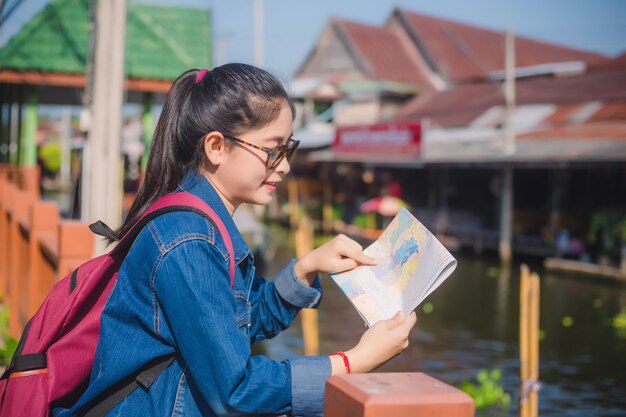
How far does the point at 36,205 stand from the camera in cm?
473

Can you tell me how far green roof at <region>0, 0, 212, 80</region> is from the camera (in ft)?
31.3

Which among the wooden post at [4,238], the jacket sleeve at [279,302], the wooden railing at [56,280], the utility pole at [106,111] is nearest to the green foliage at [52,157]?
the wooden railing at [56,280]

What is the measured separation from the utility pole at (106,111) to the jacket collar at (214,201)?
3.53 metres

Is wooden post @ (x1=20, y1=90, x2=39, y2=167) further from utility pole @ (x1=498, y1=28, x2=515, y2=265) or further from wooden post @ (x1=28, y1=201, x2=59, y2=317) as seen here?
utility pole @ (x1=498, y1=28, x2=515, y2=265)

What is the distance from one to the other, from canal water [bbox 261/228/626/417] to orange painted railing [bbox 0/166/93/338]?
9.99 feet

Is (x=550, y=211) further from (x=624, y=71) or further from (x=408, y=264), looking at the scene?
(x=408, y=264)

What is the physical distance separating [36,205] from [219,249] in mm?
3562

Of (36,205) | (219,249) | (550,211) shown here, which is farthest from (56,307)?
(550,211)

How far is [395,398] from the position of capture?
3.70 ft

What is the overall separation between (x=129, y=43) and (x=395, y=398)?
370 inches

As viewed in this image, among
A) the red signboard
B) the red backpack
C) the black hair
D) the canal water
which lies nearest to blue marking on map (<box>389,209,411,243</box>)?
the black hair

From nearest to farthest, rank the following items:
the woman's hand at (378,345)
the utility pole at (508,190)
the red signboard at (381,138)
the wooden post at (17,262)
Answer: the woman's hand at (378,345) → the wooden post at (17,262) → the utility pole at (508,190) → the red signboard at (381,138)

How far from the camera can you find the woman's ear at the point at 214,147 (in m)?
1.66

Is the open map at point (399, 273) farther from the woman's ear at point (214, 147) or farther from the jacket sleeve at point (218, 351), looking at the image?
the woman's ear at point (214, 147)
